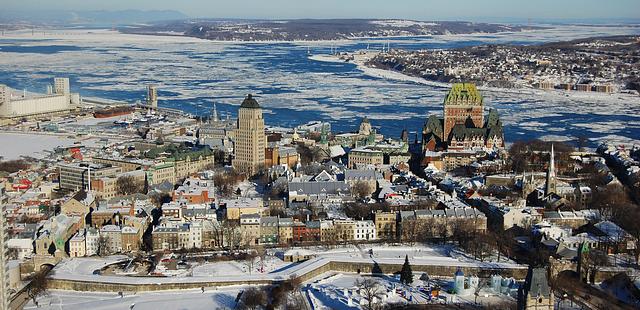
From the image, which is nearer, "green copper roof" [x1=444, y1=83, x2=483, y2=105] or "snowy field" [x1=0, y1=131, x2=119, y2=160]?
"snowy field" [x1=0, y1=131, x2=119, y2=160]

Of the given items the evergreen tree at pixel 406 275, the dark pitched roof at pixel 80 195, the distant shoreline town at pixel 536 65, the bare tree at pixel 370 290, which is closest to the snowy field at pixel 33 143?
the dark pitched roof at pixel 80 195

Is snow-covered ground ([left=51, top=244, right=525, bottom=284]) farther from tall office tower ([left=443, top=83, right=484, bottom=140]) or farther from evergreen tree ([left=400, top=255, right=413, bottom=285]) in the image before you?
tall office tower ([left=443, top=83, right=484, bottom=140])

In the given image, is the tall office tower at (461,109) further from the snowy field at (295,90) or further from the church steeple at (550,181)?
the church steeple at (550,181)

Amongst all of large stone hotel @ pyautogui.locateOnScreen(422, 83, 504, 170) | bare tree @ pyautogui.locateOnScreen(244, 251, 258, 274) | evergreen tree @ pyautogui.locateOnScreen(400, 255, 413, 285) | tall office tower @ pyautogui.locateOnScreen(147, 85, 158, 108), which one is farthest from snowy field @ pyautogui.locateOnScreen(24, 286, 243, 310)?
tall office tower @ pyautogui.locateOnScreen(147, 85, 158, 108)

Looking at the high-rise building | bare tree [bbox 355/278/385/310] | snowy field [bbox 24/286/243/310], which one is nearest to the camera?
bare tree [bbox 355/278/385/310]

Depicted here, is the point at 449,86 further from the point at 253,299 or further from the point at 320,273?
the point at 253,299

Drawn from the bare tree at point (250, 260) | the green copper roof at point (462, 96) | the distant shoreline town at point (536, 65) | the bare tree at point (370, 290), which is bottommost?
the bare tree at point (250, 260)

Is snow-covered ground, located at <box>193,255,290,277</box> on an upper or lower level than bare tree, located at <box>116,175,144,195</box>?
lower
